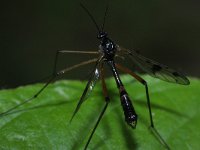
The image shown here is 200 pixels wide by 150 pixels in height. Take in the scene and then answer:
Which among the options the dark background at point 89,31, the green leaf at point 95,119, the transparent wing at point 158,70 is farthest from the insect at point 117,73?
the dark background at point 89,31

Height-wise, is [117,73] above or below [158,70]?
below

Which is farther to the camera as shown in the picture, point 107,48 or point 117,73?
point 107,48

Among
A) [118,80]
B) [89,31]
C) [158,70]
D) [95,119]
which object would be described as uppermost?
[158,70]

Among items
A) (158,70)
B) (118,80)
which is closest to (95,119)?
(118,80)

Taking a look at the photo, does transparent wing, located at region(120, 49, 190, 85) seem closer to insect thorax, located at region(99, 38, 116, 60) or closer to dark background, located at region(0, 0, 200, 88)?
insect thorax, located at region(99, 38, 116, 60)

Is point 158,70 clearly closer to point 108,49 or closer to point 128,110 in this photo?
point 108,49

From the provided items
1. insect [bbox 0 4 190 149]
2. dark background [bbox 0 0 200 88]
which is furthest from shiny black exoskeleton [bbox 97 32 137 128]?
dark background [bbox 0 0 200 88]

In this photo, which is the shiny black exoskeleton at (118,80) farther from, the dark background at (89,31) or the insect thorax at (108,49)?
the dark background at (89,31)
